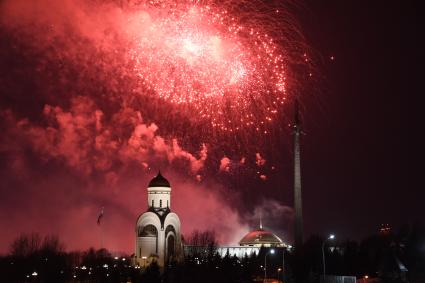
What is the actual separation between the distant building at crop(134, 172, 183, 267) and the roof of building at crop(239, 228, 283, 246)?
25139 millimetres

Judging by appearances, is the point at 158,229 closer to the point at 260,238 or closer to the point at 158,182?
the point at 158,182

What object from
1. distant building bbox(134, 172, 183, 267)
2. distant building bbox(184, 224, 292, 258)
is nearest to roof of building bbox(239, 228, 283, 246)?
distant building bbox(184, 224, 292, 258)

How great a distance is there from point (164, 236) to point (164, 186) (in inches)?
→ 269

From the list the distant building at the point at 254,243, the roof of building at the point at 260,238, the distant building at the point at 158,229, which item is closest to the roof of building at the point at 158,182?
the distant building at the point at 158,229

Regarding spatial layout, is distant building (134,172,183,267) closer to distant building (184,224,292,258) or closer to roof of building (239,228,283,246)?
distant building (184,224,292,258)

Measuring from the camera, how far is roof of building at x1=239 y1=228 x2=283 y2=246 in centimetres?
11625

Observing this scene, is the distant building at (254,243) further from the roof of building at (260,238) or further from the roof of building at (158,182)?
the roof of building at (158,182)

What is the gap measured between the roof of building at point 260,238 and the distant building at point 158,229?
25.1 meters

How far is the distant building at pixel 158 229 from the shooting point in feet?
296

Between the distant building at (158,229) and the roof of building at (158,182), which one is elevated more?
the roof of building at (158,182)

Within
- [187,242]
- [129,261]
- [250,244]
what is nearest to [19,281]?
[129,261]

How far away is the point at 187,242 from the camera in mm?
101875

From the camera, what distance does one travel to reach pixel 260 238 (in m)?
118

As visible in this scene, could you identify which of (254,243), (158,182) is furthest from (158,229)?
(254,243)
